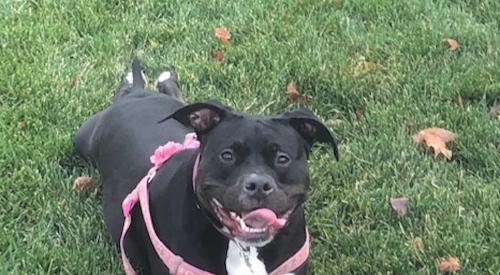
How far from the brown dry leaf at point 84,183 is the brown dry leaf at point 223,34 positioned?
167 cm

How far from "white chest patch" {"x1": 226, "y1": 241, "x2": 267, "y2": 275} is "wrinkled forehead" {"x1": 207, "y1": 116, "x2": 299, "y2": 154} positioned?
40 cm

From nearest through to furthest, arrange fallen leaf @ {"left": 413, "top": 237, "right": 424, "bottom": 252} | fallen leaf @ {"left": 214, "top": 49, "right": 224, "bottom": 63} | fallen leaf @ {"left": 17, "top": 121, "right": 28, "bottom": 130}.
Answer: fallen leaf @ {"left": 413, "top": 237, "right": 424, "bottom": 252}, fallen leaf @ {"left": 17, "top": 121, "right": 28, "bottom": 130}, fallen leaf @ {"left": 214, "top": 49, "right": 224, "bottom": 63}

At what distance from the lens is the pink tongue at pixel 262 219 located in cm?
381

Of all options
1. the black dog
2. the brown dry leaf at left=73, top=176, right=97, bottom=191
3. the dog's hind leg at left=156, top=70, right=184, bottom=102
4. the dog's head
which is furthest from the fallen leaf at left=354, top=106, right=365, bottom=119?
the dog's head

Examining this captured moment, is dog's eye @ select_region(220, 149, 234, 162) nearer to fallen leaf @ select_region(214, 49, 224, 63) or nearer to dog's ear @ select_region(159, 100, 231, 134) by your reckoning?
dog's ear @ select_region(159, 100, 231, 134)

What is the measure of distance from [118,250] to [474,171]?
72.0 inches

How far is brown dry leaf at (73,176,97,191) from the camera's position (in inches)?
206

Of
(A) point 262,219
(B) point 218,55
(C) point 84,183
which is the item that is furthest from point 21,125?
(A) point 262,219

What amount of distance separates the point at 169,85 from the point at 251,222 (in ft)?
6.48

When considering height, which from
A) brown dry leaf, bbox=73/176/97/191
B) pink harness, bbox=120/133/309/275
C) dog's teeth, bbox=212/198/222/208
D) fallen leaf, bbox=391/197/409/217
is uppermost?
dog's teeth, bbox=212/198/222/208

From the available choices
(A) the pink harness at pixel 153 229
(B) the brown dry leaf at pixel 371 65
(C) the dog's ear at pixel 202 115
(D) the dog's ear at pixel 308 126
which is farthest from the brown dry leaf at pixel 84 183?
(B) the brown dry leaf at pixel 371 65

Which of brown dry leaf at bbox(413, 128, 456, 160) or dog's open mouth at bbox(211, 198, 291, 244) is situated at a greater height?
dog's open mouth at bbox(211, 198, 291, 244)

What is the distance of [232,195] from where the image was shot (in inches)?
149

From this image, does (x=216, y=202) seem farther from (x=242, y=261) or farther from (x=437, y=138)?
(x=437, y=138)
